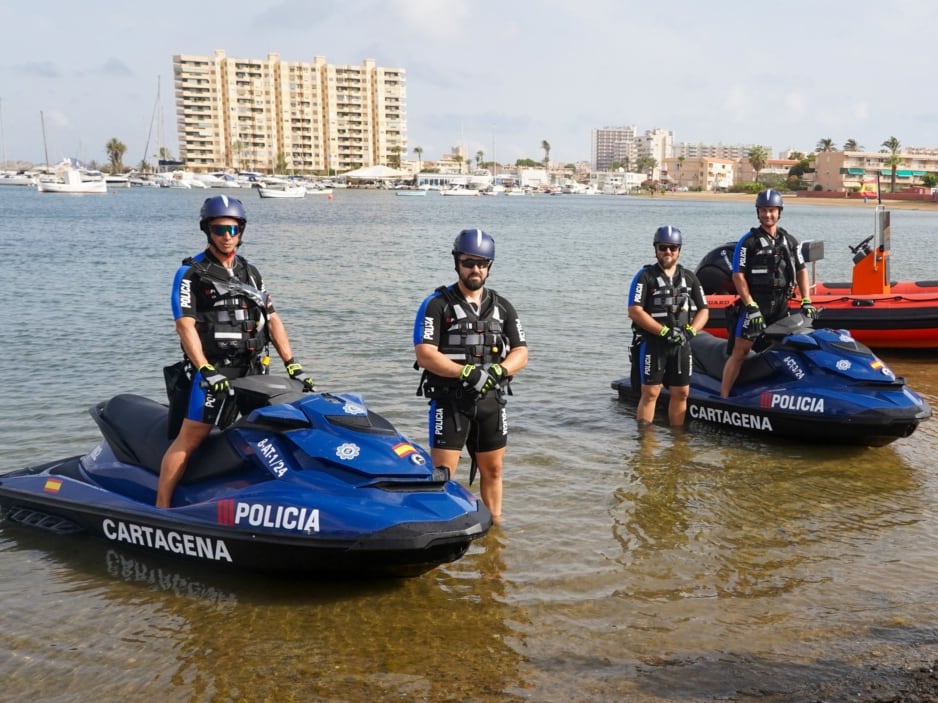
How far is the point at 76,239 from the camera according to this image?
127ft

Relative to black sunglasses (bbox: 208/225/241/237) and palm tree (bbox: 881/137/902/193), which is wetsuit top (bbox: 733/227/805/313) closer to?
black sunglasses (bbox: 208/225/241/237)

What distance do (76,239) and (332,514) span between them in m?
38.4

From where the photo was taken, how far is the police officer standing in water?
17.4 ft

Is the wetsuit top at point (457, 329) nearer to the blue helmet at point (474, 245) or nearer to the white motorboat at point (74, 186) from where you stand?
the blue helmet at point (474, 245)

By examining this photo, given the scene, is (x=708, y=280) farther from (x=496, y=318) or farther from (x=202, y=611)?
(x=202, y=611)

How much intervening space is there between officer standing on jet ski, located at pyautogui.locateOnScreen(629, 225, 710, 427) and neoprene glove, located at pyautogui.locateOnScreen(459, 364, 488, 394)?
302 centimetres

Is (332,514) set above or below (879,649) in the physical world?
above

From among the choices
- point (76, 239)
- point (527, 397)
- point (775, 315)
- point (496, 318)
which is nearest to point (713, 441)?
point (775, 315)

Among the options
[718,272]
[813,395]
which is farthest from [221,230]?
[718,272]

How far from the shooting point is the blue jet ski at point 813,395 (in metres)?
7.55

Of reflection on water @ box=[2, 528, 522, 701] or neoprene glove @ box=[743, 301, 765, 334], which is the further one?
neoprene glove @ box=[743, 301, 765, 334]

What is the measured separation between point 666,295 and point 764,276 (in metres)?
1.05

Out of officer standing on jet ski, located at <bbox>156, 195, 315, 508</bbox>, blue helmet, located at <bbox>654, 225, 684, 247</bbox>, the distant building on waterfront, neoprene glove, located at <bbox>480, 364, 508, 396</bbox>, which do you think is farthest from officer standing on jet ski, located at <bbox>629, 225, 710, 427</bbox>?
the distant building on waterfront

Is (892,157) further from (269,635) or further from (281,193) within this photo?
(269,635)
